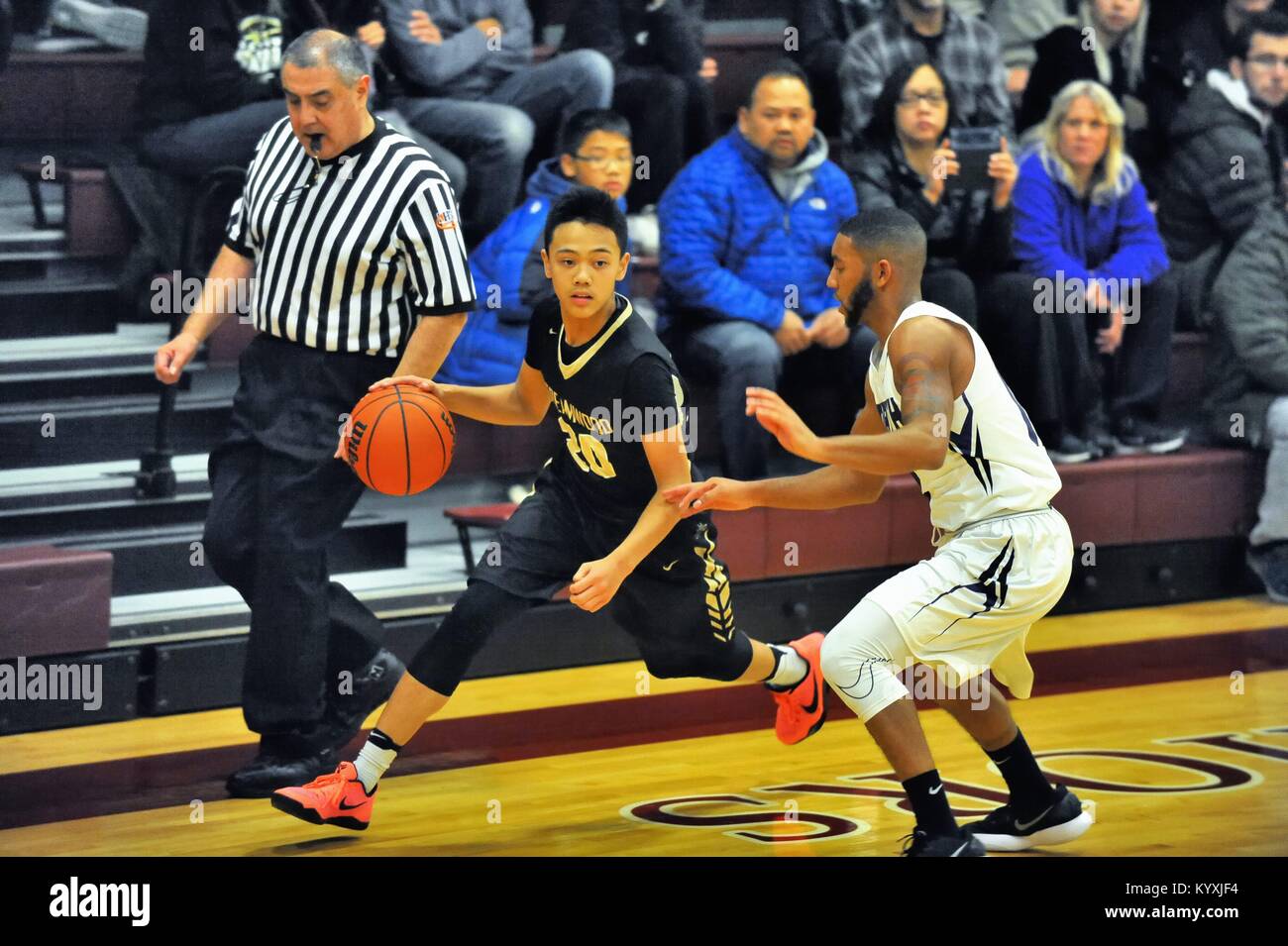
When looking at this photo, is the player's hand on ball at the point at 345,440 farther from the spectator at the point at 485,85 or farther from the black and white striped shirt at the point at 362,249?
the spectator at the point at 485,85

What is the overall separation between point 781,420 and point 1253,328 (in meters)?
4.31

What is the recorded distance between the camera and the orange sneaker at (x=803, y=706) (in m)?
5.48

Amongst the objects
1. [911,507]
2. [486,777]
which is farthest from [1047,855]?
[911,507]

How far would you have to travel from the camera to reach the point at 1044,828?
490 centimetres

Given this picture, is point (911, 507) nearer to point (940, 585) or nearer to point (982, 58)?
point (982, 58)

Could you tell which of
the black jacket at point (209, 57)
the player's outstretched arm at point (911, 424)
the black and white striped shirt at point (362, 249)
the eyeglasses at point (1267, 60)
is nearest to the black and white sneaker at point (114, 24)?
the black jacket at point (209, 57)

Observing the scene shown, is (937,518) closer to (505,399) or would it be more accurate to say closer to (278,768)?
(505,399)

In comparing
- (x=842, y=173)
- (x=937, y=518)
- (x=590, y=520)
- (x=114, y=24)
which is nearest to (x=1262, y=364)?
(x=842, y=173)

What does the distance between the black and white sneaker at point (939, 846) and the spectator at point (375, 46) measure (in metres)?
3.46

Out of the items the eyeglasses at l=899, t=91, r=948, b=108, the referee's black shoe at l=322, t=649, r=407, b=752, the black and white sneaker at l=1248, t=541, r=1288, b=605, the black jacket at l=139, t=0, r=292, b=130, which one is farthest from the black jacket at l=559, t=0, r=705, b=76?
the referee's black shoe at l=322, t=649, r=407, b=752

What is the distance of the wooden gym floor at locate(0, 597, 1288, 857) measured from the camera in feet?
16.5

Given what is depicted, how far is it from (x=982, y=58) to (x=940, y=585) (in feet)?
13.4

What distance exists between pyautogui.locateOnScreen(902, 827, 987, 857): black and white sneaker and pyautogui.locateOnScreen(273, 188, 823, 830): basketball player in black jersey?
0.79 meters

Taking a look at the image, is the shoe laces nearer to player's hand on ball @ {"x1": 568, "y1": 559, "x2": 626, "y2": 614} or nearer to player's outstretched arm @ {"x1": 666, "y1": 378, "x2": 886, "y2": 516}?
player's outstretched arm @ {"x1": 666, "y1": 378, "x2": 886, "y2": 516}
